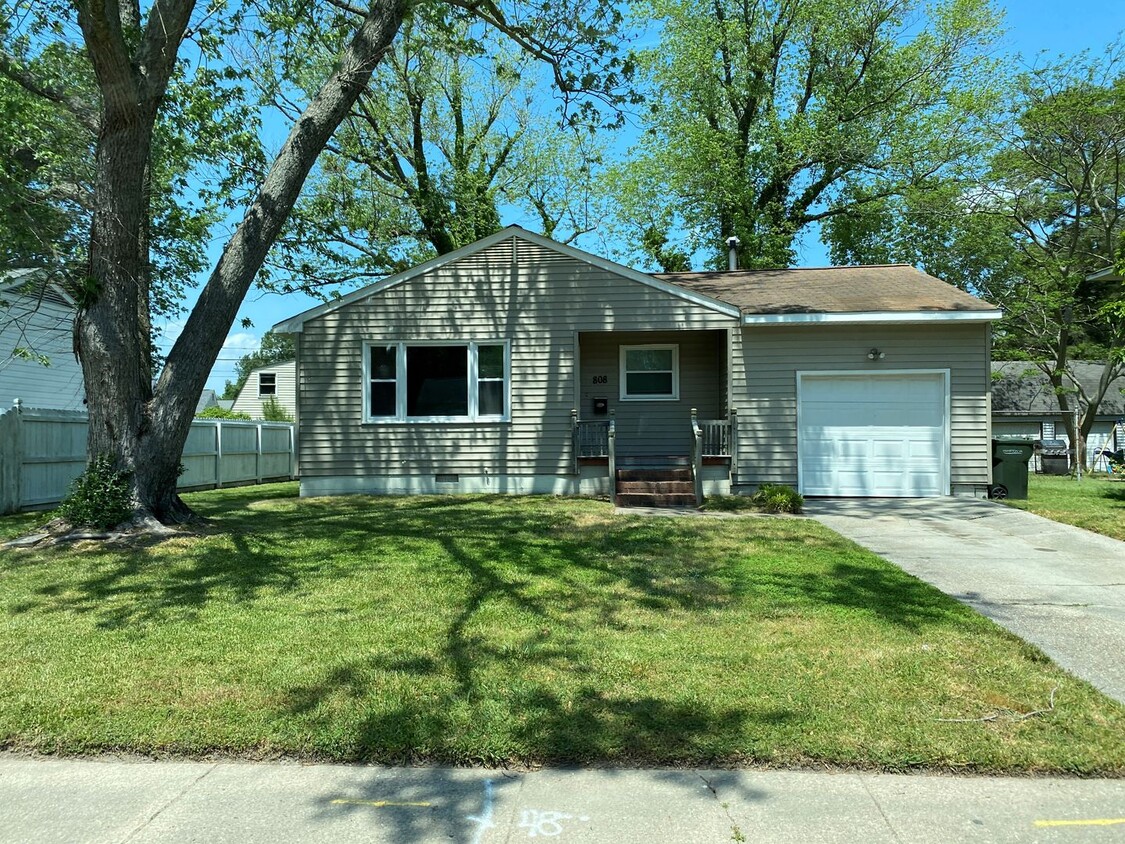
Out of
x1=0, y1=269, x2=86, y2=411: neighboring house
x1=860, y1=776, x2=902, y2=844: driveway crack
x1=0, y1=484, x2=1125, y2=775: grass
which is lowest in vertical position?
x1=860, y1=776, x2=902, y2=844: driveway crack

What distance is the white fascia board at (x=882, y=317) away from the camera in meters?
12.5

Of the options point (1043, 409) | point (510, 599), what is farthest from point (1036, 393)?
point (510, 599)

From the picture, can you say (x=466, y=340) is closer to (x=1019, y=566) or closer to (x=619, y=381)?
(x=619, y=381)

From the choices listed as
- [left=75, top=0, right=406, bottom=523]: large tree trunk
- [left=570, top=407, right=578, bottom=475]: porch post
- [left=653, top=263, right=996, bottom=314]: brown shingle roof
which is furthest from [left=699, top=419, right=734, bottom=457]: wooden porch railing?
[left=75, top=0, right=406, bottom=523]: large tree trunk

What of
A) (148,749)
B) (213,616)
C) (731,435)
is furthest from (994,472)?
(148,749)

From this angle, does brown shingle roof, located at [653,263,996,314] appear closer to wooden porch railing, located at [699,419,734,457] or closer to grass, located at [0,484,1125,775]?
wooden porch railing, located at [699,419,734,457]

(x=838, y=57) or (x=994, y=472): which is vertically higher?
(x=838, y=57)

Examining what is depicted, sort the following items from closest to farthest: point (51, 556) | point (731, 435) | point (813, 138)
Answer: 1. point (51, 556)
2. point (731, 435)
3. point (813, 138)

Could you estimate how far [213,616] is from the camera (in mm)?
5668

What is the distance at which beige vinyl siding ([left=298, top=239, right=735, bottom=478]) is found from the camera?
13688 mm

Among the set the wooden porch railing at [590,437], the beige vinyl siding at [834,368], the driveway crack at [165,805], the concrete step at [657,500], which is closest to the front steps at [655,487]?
the concrete step at [657,500]

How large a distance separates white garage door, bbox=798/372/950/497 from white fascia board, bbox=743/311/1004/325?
955 millimetres

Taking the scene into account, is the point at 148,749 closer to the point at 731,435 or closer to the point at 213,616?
the point at 213,616

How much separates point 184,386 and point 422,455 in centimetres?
524
